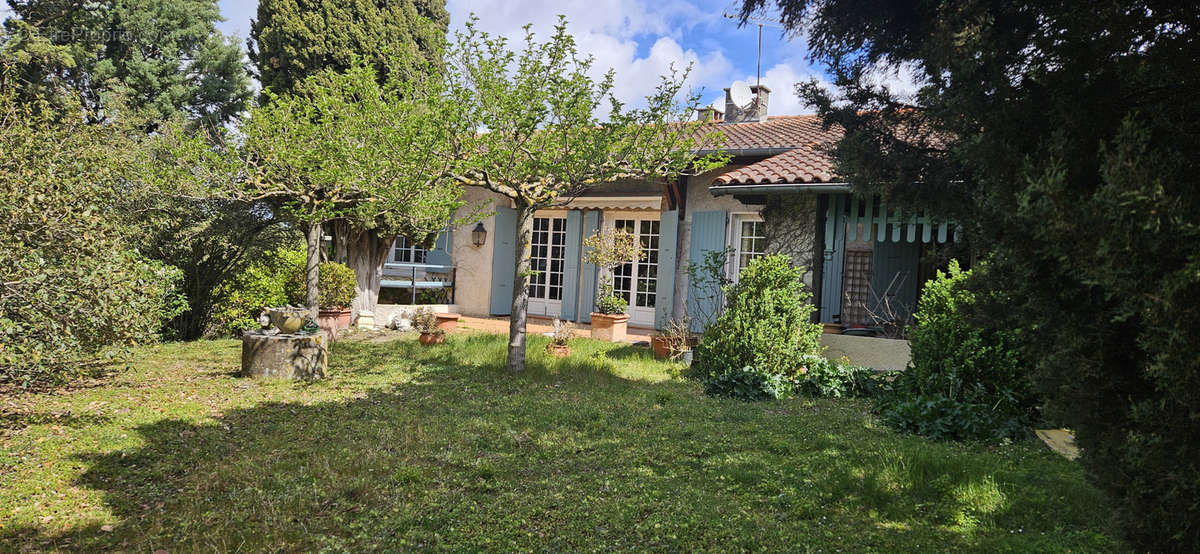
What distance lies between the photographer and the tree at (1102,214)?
1771mm

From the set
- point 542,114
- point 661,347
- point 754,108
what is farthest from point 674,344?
point 754,108

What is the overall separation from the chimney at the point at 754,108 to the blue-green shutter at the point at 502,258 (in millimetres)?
5397

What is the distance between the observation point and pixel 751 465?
4438 mm

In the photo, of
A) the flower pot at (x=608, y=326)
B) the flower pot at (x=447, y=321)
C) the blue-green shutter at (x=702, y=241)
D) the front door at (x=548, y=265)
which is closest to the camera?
the flower pot at (x=608, y=326)

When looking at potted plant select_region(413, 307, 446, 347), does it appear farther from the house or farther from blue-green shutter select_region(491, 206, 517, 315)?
blue-green shutter select_region(491, 206, 517, 315)

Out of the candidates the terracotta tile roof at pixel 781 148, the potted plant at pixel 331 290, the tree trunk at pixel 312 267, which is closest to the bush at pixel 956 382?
the terracotta tile roof at pixel 781 148

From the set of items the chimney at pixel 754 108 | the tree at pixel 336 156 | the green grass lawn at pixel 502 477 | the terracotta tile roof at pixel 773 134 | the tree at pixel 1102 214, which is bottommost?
the green grass lawn at pixel 502 477

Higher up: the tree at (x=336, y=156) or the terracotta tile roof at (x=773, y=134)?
the terracotta tile roof at (x=773, y=134)

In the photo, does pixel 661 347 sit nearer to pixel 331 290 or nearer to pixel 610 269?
pixel 610 269

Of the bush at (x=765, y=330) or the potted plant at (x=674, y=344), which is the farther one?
the potted plant at (x=674, y=344)

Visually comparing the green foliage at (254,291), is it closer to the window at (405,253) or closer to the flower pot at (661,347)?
the window at (405,253)

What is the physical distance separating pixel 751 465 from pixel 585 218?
9.62 metres

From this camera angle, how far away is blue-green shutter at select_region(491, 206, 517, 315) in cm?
1463

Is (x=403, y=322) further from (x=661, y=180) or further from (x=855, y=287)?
(x=855, y=287)
